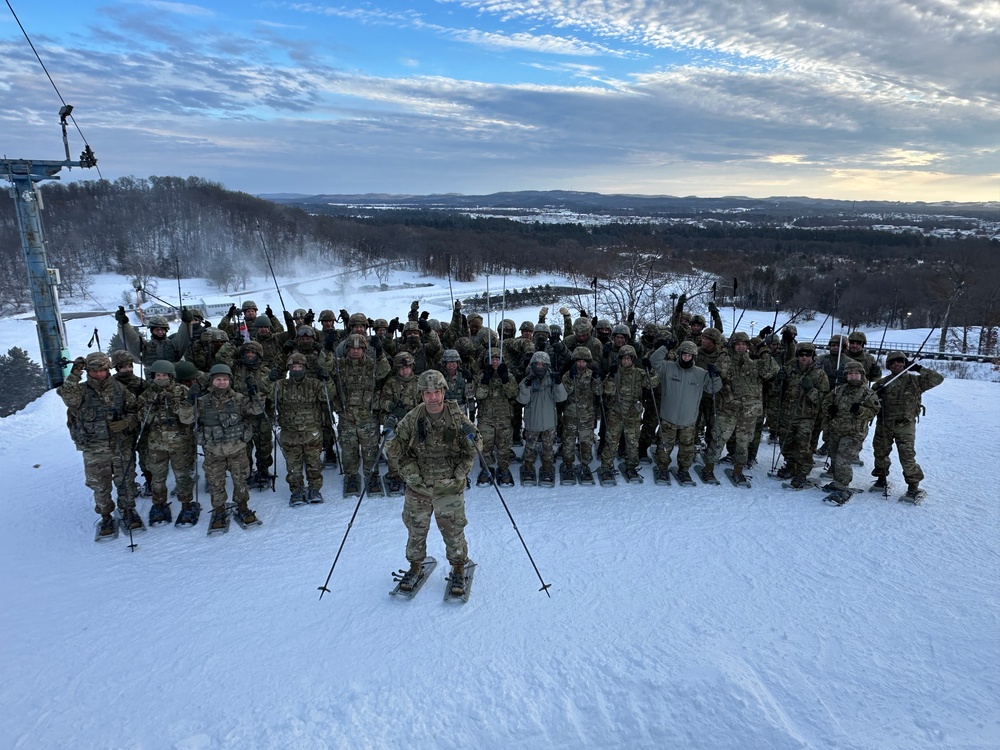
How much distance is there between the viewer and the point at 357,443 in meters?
8.47

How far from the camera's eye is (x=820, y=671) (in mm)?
4910

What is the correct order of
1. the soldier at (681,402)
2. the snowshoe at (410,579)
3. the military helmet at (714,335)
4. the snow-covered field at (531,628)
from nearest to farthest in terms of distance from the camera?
the snow-covered field at (531,628)
the snowshoe at (410,579)
the soldier at (681,402)
the military helmet at (714,335)

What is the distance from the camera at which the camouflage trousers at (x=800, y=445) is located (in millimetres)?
8555

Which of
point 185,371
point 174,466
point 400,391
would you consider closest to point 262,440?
point 174,466

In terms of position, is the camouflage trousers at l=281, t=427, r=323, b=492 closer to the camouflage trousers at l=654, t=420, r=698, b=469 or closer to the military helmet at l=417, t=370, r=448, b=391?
the military helmet at l=417, t=370, r=448, b=391

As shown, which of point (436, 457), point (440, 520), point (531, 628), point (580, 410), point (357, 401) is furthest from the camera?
point (580, 410)

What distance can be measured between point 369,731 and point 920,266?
279 ft

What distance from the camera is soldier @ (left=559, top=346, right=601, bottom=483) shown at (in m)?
8.41

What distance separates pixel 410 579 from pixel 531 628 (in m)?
1.45

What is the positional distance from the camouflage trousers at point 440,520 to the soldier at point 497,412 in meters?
2.44

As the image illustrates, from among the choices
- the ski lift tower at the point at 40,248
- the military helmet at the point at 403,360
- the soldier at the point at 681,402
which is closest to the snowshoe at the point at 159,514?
the military helmet at the point at 403,360

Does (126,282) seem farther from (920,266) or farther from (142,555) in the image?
(920,266)

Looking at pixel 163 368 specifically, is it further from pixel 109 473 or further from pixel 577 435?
pixel 577 435

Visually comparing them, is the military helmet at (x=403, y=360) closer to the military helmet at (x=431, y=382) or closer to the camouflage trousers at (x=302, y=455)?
the camouflage trousers at (x=302, y=455)
